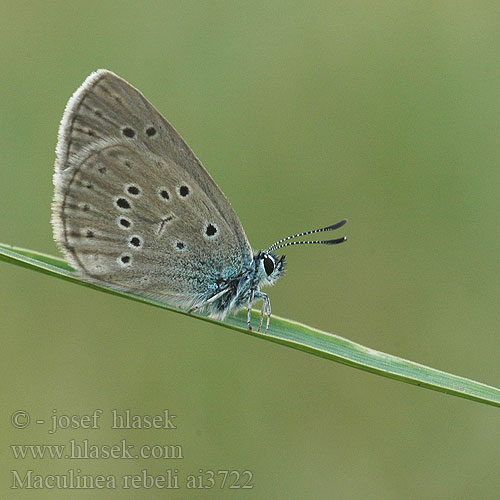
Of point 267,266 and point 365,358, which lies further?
point 267,266

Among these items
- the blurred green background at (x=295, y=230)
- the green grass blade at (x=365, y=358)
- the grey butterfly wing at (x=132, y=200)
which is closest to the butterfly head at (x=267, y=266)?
the grey butterfly wing at (x=132, y=200)

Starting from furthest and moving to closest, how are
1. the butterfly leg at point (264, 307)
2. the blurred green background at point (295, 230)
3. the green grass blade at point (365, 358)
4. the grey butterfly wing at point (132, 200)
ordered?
the blurred green background at point (295, 230) < the grey butterfly wing at point (132, 200) < the butterfly leg at point (264, 307) < the green grass blade at point (365, 358)

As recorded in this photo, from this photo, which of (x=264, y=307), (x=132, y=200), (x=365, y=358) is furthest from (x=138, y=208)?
(x=365, y=358)

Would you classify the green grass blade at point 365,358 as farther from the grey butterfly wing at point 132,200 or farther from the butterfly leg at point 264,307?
the grey butterfly wing at point 132,200

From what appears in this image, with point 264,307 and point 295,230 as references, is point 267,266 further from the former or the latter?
point 295,230

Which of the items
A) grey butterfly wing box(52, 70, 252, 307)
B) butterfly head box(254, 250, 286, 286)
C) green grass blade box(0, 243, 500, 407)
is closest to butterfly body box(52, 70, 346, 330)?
grey butterfly wing box(52, 70, 252, 307)

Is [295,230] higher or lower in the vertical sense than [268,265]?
higher

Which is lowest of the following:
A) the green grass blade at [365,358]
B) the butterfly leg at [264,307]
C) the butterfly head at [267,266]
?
the green grass blade at [365,358]
